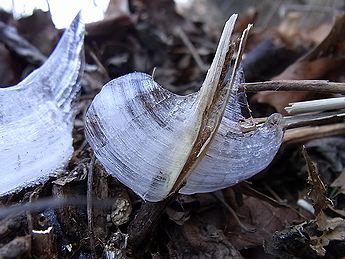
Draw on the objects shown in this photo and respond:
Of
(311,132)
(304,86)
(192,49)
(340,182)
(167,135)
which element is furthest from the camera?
(192,49)

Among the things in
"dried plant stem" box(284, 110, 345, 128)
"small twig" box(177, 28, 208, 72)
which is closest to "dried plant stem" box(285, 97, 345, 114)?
"dried plant stem" box(284, 110, 345, 128)

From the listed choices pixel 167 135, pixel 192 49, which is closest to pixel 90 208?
pixel 167 135

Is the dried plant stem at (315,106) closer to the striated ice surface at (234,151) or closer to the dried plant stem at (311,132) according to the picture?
the striated ice surface at (234,151)

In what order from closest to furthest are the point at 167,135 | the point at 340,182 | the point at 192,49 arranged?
1. the point at 167,135
2. the point at 340,182
3. the point at 192,49

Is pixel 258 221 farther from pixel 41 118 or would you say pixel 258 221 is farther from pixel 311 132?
pixel 41 118

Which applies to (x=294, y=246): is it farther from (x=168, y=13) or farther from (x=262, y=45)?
(x=168, y=13)

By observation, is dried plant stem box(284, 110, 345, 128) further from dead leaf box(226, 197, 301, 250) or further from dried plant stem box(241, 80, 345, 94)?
dead leaf box(226, 197, 301, 250)

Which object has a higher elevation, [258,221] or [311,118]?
[311,118]
